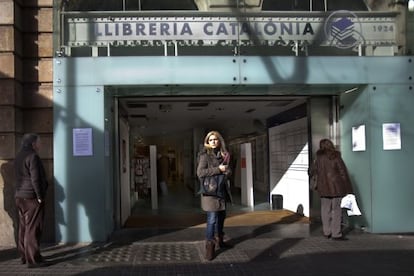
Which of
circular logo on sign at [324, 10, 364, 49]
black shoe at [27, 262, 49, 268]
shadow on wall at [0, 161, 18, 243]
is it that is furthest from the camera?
circular logo on sign at [324, 10, 364, 49]

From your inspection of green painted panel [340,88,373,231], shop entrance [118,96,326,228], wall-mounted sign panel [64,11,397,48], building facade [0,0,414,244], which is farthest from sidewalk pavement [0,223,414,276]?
wall-mounted sign panel [64,11,397,48]

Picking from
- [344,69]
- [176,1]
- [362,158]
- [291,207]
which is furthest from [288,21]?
[291,207]

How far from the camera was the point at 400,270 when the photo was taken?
5.78m

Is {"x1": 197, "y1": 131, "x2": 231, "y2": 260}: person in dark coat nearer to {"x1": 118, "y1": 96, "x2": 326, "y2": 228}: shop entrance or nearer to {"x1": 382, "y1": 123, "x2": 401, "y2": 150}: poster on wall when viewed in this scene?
{"x1": 118, "y1": 96, "x2": 326, "y2": 228}: shop entrance

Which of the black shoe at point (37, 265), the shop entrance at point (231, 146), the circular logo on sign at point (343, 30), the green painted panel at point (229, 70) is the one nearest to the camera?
the black shoe at point (37, 265)

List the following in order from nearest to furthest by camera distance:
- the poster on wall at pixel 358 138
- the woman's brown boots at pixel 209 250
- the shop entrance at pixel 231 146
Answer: the woman's brown boots at pixel 209 250 < the poster on wall at pixel 358 138 < the shop entrance at pixel 231 146

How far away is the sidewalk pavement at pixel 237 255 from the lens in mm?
5895

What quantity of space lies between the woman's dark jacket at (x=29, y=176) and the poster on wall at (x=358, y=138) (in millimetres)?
5156

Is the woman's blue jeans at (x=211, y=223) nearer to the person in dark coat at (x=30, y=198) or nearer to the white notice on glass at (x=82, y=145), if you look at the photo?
the person in dark coat at (x=30, y=198)

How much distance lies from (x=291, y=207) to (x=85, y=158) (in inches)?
222

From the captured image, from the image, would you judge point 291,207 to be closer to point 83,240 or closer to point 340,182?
point 340,182

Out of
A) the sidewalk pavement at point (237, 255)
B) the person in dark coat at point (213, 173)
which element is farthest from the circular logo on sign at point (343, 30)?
the sidewalk pavement at point (237, 255)

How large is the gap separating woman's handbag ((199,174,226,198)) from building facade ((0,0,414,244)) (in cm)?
188

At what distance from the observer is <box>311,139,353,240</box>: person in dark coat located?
7.54 metres
